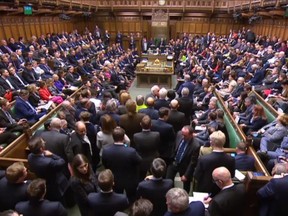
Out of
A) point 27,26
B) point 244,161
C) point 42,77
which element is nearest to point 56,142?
point 244,161

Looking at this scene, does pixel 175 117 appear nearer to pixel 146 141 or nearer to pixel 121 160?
pixel 146 141

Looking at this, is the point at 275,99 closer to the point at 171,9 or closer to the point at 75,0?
the point at 75,0

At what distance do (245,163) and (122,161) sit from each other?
1789mm

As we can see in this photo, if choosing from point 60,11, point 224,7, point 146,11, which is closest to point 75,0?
point 60,11

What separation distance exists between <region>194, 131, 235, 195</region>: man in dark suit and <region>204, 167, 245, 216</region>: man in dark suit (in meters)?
0.46

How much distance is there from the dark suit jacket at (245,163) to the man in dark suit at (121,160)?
1491mm

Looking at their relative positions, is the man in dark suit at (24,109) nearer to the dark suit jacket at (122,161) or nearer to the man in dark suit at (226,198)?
the dark suit jacket at (122,161)

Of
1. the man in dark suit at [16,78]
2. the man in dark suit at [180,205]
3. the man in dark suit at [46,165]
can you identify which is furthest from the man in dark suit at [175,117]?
the man in dark suit at [16,78]

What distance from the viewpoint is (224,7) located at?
19.5 meters

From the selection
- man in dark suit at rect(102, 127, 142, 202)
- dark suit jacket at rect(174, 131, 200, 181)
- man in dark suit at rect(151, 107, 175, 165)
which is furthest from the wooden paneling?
dark suit jacket at rect(174, 131, 200, 181)

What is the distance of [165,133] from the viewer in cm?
434

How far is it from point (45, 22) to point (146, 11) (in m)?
8.23

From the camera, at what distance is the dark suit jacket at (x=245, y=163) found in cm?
388

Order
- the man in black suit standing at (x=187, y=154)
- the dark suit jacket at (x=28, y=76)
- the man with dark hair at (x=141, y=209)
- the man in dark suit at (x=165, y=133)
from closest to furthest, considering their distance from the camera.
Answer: the man with dark hair at (x=141, y=209), the man in black suit standing at (x=187, y=154), the man in dark suit at (x=165, y=133), the dark suit jacket at (x=28, y=76)
